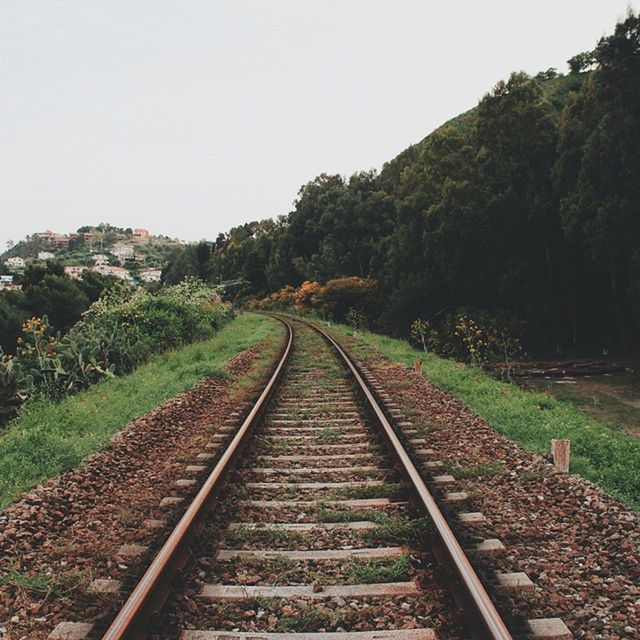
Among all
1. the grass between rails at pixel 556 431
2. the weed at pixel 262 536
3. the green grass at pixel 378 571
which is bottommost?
the grass between rails at pixel 556 431

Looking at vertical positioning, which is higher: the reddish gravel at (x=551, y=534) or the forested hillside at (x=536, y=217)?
the forested hillside at (x=536, y=217)

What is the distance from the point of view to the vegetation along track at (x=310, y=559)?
2801 millimetres

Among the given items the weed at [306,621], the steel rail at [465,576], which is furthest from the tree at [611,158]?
the weed at [306,621]

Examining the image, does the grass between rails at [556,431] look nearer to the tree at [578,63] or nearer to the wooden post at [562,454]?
the wooden post at [562,454]

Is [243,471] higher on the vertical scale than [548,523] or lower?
higher

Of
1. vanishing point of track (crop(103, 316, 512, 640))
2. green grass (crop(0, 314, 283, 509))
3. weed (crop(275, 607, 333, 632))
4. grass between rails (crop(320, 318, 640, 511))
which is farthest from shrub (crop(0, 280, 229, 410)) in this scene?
weed (crop(275, 607, 333, 632))

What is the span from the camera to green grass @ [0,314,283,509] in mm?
5531

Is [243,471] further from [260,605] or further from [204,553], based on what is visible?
[260,605]

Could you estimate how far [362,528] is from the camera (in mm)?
A: 3912

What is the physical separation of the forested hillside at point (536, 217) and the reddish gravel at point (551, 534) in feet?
39.3

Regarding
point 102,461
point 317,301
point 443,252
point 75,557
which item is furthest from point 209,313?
point 75,557

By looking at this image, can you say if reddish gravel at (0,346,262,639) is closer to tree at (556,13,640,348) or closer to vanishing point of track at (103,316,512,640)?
vanishing point of track at (103,316,512,640)

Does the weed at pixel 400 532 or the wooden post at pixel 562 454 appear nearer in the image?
the weed at pixel 400 532

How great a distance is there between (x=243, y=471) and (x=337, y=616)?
7.96 ft
